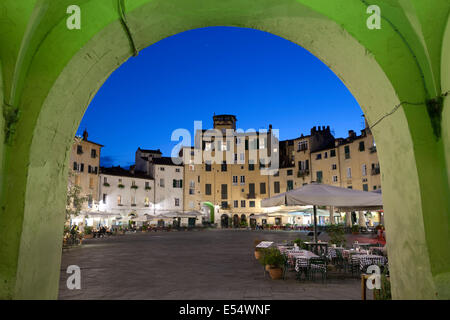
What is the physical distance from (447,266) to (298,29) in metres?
2.85

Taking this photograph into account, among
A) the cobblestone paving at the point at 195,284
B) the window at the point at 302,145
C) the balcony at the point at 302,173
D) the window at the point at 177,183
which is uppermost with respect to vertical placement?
the window at the point at 302,145

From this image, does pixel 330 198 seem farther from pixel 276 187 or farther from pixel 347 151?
pixel 276 187

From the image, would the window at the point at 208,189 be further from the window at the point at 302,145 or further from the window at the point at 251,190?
the window at the point at 302,145

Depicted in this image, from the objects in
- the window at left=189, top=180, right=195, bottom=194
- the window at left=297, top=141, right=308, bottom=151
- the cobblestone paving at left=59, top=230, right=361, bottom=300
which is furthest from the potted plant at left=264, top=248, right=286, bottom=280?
the window at left=189, top=180, right=195, bottom=194

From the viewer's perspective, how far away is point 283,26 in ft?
12.5

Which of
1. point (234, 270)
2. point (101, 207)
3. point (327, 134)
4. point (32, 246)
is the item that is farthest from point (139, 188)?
point (32, 246)

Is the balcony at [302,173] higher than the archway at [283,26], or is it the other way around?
the balcony at [302,173]

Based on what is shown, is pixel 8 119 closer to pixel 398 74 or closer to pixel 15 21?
pixel 15 21

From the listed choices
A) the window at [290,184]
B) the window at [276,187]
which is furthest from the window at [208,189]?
the window at [290,184]

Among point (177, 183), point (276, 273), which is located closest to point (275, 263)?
point (276, 273)

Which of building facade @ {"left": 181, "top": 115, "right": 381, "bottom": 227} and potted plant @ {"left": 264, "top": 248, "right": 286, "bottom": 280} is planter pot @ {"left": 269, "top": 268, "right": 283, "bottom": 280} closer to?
potted plant @ {"left": 264, "top": 248, "right": 286, "bottom": 280}

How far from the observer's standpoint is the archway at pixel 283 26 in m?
3.08

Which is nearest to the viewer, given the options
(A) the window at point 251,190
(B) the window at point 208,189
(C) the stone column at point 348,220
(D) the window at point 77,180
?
(C) the stone column at point 348,220
